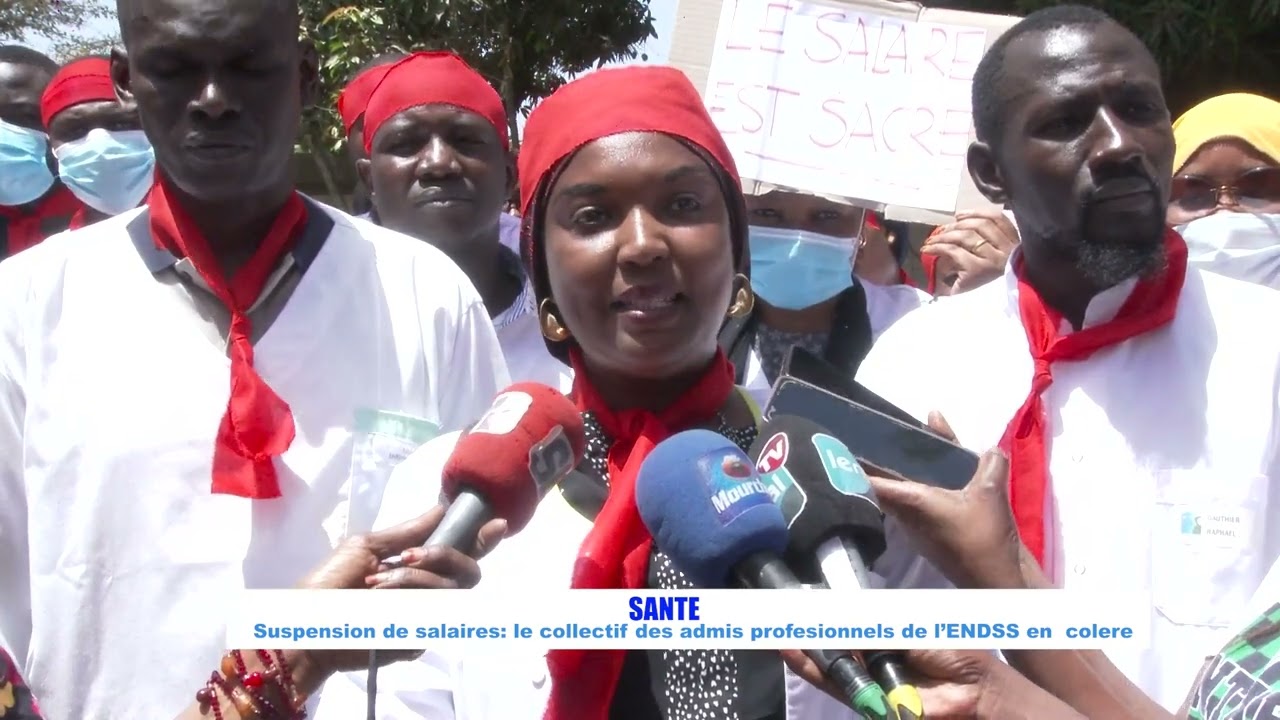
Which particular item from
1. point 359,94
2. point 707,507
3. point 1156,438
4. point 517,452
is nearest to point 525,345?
point 359,94

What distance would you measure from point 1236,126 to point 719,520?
3.12 m

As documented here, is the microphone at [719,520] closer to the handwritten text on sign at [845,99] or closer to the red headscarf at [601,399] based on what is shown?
the red headscarf at [601,399]

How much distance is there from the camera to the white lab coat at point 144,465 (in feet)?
8.11

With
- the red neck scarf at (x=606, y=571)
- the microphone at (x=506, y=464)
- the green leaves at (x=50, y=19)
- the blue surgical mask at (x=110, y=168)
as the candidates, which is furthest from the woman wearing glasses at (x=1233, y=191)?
the green leaves at (x=50, y=19)

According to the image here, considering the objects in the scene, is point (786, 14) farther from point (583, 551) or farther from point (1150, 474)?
point (583, 551)

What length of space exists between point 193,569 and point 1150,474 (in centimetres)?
171

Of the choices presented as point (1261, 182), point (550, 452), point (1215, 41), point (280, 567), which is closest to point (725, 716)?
point (550, 452)

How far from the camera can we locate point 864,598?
1354 mm

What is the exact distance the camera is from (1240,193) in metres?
4.07

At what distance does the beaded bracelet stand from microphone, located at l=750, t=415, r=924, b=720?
66 centimetres

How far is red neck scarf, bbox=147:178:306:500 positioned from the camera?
2449 millimetres

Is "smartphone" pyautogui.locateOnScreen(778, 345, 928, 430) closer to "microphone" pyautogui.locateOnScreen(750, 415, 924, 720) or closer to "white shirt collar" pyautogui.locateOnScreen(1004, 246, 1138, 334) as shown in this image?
"microphone" pyautogui.locateOnScreen(750, 415, 924, 720)

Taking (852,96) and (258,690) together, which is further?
(852,96)
